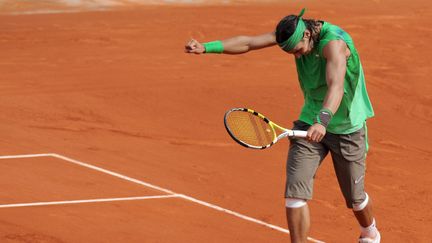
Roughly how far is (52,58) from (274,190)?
27.2 ft

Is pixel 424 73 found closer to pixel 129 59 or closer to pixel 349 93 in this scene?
pixel 129 59

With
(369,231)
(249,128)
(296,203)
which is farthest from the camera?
(369,231)

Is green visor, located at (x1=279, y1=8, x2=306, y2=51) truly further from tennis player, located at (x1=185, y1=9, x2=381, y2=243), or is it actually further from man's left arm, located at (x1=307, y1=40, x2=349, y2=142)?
man's left arm, located at (x1=307, y1=40, x2=349, y2=142)

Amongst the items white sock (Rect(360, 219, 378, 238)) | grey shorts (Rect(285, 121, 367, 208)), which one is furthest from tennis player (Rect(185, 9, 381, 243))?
white sock (Rect(360, 219, 378, 238))

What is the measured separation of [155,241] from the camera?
1017 centimetres

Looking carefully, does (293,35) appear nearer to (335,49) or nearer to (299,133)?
(335,49)

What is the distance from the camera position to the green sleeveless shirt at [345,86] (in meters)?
8.48

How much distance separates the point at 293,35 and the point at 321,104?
758 mm

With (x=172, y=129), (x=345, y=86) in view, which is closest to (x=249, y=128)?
(x=345, y=86)

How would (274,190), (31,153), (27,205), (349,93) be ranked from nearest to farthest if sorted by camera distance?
(349,93) → (27,205) → (274,190) → (31,153)

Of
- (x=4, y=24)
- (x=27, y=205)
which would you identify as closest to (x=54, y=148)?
(x=27, y=205)

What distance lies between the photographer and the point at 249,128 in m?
8.77

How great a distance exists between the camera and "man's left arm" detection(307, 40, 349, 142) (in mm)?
7848

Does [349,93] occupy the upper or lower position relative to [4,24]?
upper
